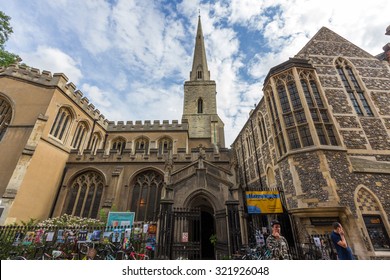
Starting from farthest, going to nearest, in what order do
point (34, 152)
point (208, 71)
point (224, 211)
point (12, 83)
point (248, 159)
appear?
point (208, 71), point (248, 159), point (12, 83), point (34, 152), point (224, 211)

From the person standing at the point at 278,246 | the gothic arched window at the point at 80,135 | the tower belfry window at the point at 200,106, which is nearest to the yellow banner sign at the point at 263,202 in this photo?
the person standing at the point at 278,246

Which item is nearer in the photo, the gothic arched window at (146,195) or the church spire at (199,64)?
the gothic arched window at (146,195)

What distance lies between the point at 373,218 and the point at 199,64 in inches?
1310

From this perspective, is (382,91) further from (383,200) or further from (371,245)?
(371,245)

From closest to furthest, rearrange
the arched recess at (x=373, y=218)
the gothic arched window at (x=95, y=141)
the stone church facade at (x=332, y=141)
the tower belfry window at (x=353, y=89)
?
the arched recess at (x=373, y=218) < the stone church facade at (x=332, y=141) < the tower belfry window at (x=353, y=89) < the gothic arched window at (x=95, y=141)

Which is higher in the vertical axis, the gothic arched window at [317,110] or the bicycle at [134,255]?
the gothic arched window at [317,110]

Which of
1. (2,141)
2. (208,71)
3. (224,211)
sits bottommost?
(224,211)

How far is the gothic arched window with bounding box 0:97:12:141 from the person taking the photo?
502 inches

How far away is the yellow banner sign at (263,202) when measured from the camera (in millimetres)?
8818

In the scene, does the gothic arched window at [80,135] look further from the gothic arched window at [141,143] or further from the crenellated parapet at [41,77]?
the gothic arched window at [141,143]

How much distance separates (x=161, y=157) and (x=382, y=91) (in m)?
16.4

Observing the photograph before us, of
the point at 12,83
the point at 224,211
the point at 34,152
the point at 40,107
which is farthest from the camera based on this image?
the point at 12,83

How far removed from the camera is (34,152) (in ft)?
37.0

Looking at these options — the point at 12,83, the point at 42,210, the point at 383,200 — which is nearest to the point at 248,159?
the point at 383,200
